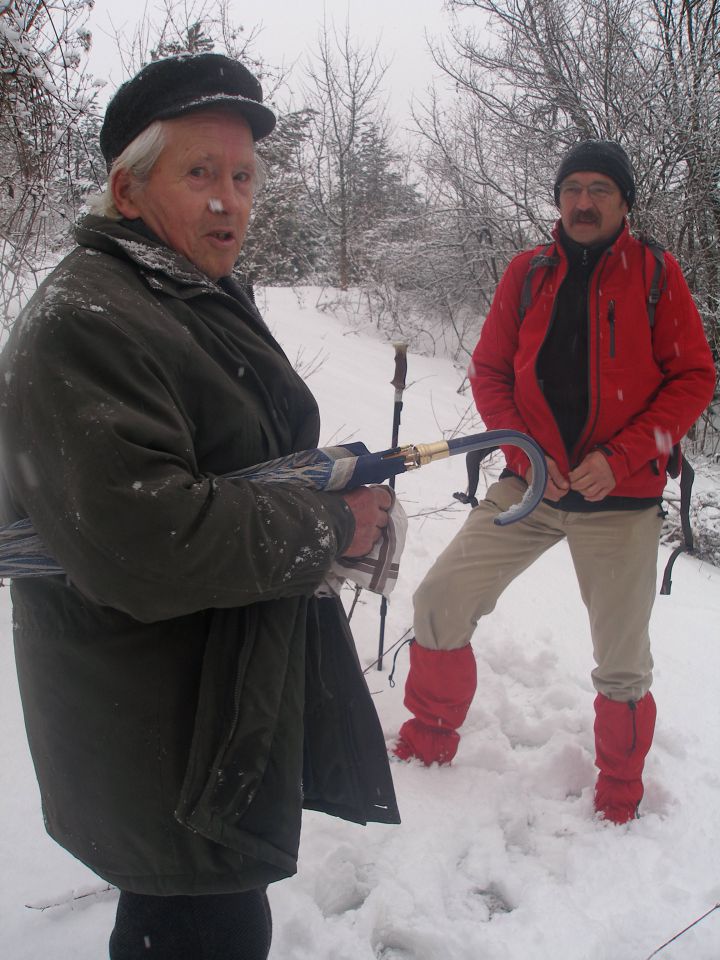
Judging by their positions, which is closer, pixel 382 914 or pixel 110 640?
pixel 110 640

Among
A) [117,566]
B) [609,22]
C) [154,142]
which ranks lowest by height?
[117,566]

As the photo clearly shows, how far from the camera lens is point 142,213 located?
1.16 meters

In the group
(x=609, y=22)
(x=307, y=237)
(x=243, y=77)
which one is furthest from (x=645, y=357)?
(x=307, y=237)

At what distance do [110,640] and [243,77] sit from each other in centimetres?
105

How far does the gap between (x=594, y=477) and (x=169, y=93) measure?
163 cm

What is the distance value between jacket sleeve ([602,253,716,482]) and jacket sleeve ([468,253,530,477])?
1.12ft

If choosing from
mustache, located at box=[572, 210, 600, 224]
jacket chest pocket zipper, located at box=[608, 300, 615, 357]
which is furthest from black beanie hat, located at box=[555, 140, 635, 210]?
jacket chest pocket zipper, located at box=[608, 300, 615, 357]

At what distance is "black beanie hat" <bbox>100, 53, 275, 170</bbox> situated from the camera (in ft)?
3.66

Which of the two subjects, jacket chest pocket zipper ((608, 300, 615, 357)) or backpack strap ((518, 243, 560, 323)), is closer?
jacket chest pocket zipper ((608, 300, 615, 357))

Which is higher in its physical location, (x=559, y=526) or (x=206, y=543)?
(x=206, y=543)

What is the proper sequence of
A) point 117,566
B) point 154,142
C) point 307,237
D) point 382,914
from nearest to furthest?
point 117,566 < point 154,142 < point 382,914 < point 307,237

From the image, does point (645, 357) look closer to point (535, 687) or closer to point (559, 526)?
point (559, 526)

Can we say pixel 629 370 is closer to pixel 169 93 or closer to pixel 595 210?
pixel 595 210

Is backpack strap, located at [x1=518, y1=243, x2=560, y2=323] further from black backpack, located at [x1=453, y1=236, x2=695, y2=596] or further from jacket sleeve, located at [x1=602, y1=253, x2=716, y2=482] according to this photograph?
jacket sleeve, located at [x1=602, y1=253, x2=716, y2=482]
